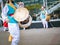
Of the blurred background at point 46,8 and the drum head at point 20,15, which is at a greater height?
the drum head at point 20,15

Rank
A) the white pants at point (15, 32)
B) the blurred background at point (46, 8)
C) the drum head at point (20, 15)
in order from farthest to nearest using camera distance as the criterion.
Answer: the blurred background at point (46, 8), the drum head at point (20, 15), the white pants at point (15, 32)

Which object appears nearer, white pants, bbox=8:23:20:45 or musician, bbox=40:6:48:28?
white pants, bbox=8:23:20:45

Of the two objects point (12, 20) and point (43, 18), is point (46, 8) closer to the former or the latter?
point (43, 18)

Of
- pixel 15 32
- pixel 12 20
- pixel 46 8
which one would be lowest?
pixel 46 8

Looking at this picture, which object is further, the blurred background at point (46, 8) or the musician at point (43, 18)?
the blurred background at point (46, 8)

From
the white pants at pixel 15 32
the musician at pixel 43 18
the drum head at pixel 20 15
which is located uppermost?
the drum head at pixel 20 15


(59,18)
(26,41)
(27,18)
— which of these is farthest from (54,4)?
(27,18)

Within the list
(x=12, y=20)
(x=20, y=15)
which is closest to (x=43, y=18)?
(x=20, y=15)

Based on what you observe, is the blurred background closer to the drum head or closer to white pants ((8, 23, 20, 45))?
the drum head

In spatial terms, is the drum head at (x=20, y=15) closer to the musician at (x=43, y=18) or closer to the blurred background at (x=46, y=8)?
the musician at (x=43, y=18)

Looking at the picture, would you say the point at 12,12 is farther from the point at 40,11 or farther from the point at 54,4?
the point at 54,4

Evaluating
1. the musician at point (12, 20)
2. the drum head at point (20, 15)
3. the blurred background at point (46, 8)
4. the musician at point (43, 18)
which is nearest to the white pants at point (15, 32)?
the musician at point (12, 20)

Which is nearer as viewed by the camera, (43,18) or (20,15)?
(20,15)

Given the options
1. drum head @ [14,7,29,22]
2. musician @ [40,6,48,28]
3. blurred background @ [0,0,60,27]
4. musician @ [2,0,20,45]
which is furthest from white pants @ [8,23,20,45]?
blurred background @ [0,0,60,27]
